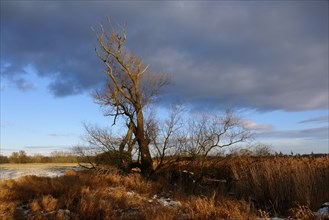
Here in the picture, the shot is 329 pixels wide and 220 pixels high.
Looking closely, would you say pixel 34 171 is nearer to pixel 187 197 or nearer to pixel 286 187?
pixel 187 197

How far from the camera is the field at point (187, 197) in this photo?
33.7 ft

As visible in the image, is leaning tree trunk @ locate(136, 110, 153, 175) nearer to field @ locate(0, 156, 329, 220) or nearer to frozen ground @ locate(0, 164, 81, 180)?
field @ locate(0, 156, 329, 220)

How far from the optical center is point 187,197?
15.3m

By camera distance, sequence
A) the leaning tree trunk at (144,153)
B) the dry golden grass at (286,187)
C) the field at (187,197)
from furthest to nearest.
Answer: the leaning tree trunk at (144,153), the dry golden grass at (286,187), the field at (187,197)

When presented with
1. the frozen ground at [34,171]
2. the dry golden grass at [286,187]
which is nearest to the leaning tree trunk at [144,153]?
the dry golden grass at [286,187]

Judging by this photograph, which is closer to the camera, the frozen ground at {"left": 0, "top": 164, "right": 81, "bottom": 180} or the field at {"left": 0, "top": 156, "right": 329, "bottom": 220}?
the field at {"left": 0, "top": 156, "right": 329, "bottom": 220}

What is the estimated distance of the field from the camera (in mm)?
10284

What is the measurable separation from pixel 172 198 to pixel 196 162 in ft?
22.0

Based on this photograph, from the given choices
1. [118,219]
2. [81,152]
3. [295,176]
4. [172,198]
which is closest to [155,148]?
[81,152]

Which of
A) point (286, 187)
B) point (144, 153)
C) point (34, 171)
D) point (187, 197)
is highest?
point (144, 153)

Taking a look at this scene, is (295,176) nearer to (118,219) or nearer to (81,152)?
(118,219)

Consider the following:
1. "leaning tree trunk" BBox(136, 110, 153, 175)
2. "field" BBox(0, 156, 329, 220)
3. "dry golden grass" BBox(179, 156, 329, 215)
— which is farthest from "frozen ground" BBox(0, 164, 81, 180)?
"dry golden grass" BBox(179, 156, 329, 215)

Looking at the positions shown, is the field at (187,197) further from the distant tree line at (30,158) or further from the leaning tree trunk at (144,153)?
the distant tree line at (30,158)

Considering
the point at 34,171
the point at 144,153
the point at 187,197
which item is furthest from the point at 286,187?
the point at 34,171
